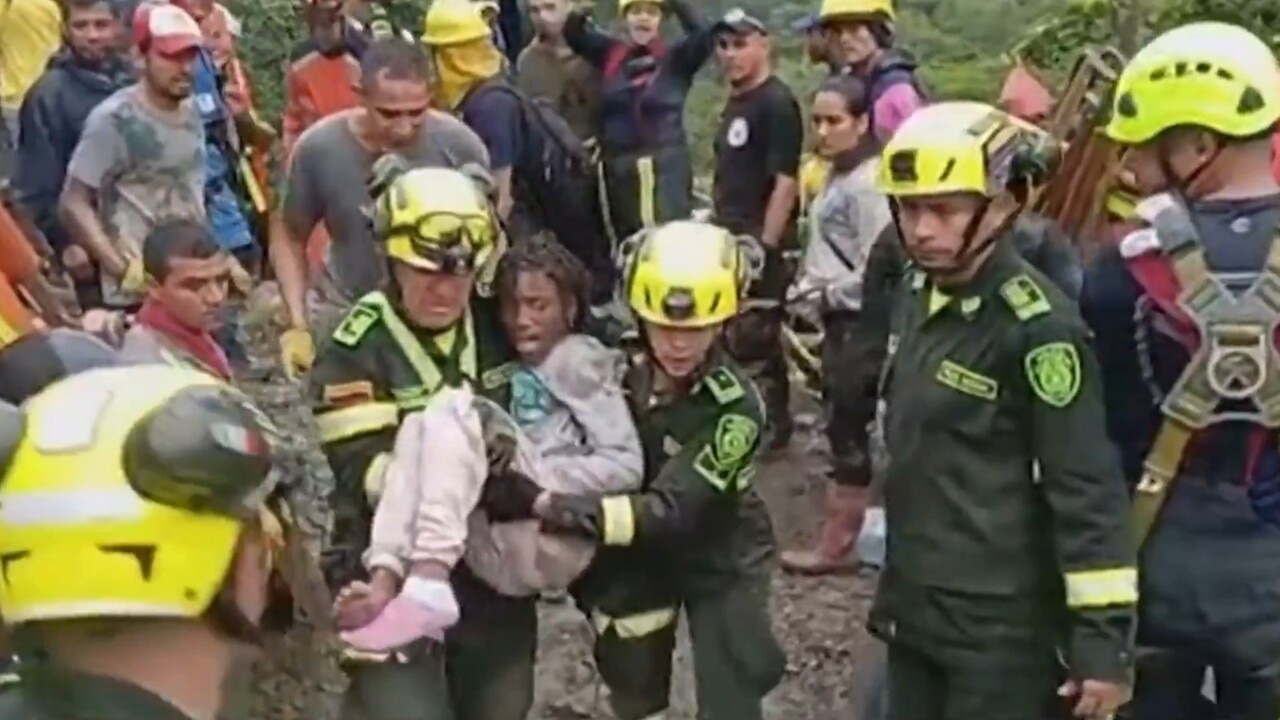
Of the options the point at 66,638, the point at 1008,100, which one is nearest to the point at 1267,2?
the point at 1008,100

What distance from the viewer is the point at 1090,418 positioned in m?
5.21

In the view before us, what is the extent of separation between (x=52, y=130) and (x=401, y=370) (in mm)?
3454

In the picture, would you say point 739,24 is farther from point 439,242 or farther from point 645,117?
point 439,242

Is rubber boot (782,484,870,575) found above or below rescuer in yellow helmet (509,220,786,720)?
below

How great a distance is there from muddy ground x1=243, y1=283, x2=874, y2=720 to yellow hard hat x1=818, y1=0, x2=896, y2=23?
2.05m

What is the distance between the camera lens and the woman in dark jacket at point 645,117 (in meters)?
→ 11.4

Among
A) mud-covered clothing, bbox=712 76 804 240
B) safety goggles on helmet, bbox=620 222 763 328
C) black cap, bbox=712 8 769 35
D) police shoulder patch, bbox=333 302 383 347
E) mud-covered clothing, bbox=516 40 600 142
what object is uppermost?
safety goggles on helmet, bbox=620 222 763 328

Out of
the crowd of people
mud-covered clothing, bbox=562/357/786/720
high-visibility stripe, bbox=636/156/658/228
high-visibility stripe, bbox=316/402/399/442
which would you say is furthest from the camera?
high-visibility stripe, bbox=636/156/658/228

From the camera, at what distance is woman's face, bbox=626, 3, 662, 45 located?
456 inches

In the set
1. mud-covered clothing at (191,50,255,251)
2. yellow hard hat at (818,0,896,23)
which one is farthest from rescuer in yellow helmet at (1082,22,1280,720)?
mud-covered clothing at (191,50,255,251)

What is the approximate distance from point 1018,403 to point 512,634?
149 centimetres

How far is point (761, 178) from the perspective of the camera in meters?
10.3

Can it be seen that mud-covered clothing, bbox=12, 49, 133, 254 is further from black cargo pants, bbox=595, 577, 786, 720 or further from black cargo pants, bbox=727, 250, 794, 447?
black cargo pants, bbox=595, 577, 786, 720

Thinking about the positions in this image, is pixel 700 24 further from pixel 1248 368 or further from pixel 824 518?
pixel 1248 368
